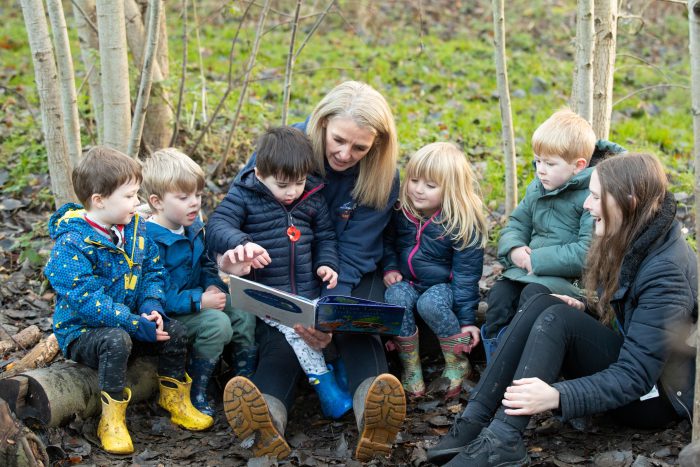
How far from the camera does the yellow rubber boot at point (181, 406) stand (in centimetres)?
346

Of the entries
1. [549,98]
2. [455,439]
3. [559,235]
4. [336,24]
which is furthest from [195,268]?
[336,24]

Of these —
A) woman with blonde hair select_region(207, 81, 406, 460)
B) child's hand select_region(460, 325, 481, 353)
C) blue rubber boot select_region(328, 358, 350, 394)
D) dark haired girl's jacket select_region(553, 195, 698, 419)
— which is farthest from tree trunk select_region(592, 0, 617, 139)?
blue rubber boot select_region(328, 358, 350, 394)

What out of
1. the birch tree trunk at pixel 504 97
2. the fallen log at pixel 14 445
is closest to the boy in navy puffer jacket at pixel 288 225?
the fallen log at pixel 14 445

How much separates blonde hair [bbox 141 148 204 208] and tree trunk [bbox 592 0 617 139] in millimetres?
2490

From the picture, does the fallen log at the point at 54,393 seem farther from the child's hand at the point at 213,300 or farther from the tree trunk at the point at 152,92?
the tree trunk at the point at 152,92

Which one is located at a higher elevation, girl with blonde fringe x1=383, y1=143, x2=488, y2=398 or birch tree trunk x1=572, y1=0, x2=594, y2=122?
birch tree trunk x1=572, y1=0, x2=594, y2=122

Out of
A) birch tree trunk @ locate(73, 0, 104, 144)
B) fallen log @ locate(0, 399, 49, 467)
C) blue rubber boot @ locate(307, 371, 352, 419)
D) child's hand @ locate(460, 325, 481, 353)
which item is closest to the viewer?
fallen log @ locate(0, 399, 49, 467)

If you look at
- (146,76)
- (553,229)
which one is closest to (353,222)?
(553,229)

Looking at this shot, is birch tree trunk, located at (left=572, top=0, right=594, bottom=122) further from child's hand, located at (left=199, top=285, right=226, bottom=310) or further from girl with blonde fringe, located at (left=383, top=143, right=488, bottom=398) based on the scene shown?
child's hand, located at (left=199, top=285, right=226, bottom=310)

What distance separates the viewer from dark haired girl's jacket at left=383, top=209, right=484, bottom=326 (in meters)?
3.77

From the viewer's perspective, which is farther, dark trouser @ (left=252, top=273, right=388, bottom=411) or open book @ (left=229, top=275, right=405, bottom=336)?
dark trouser @ (left=252, top=273, right=388, bottom=411)

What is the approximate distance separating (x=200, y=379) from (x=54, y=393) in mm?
706

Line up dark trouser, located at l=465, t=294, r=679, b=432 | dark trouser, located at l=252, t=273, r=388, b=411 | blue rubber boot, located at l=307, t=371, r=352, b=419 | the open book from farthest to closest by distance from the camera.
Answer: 1. blue rubber boot, located at l=307, t=371, r=352, b=419
2. dark trouser, located at l=252, t=273, r=388, b=411
3. the open book
4. dark trouser, located at l=465, t=294, r=679, b=432

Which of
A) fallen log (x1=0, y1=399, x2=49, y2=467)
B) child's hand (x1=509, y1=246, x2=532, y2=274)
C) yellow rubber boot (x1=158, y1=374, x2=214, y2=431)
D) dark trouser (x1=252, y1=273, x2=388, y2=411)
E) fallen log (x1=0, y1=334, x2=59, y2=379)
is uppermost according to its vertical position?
child's hand (x1=509, y1=246, x2=532, y2=274)
